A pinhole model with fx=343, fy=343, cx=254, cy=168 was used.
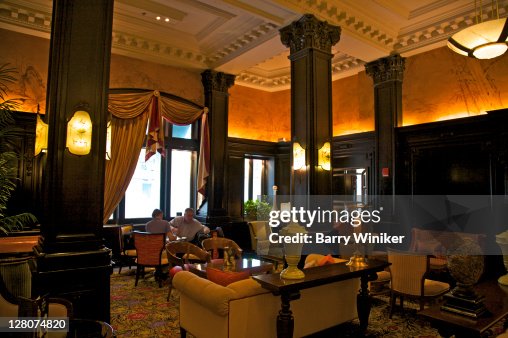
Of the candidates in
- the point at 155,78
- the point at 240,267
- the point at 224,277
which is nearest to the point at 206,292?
the point at 224,277

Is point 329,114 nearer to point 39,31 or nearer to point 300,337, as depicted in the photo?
point 300,337

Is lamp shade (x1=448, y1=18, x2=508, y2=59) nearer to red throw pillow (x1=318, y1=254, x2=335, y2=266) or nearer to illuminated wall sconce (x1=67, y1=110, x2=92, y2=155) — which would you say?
red throw pillow (x1=318, y1=254, x2=335, y2=266)

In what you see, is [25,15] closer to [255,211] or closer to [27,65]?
[27,65]

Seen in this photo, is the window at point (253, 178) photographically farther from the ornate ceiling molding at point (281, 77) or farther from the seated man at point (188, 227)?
the seated man at point (188, 227)

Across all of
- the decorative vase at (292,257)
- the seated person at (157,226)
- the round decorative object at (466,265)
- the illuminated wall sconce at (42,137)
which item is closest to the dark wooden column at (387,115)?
the seated person at (157,226)

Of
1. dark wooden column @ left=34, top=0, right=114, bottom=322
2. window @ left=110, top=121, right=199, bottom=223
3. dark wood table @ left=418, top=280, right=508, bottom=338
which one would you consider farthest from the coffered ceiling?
dark wood table @ left=418, top=280, right=508, bottom=338

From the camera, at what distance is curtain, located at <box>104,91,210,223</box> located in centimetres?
761

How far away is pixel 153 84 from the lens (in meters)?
8.69

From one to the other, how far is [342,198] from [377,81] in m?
3.30

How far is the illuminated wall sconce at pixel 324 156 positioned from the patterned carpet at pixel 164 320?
2465 millimetres

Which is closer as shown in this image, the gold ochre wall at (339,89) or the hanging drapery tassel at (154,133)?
the gold ochre wall at (339,89)

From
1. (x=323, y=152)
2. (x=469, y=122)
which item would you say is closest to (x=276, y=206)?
(x=323, y=152)

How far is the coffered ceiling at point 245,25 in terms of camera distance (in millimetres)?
6648

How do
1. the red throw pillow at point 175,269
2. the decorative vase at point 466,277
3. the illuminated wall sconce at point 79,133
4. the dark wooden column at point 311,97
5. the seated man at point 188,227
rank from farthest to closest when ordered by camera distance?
the seated man at point 188,227, the dark wooden column at point 311,97, the red throw pillow at point 175,269, the illuminated wall sconce at point 79,133, the decorative vase at point 466,277
